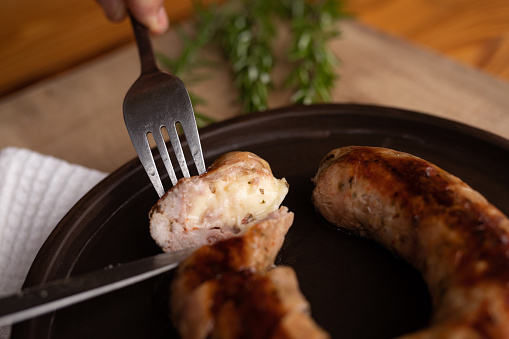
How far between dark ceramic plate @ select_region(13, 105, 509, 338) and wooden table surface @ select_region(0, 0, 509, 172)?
2.13ft

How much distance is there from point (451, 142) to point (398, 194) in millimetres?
591

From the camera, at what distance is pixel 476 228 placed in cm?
134

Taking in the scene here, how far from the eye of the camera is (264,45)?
299 centimetres

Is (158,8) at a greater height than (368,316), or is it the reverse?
Result: (158,8)

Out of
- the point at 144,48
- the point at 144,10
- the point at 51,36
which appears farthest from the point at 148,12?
the point at 51,36

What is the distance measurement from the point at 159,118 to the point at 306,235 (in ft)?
2.44

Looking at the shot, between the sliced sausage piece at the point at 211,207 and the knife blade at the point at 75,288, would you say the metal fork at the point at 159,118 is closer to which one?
the sliced sausage piece at the point at 211,207

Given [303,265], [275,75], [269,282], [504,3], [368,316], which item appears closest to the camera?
[269,282]

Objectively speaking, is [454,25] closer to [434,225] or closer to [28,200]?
[434,225]

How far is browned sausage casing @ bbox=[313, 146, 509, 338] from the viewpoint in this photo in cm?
119

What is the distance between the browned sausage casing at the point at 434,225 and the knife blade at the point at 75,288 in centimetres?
59

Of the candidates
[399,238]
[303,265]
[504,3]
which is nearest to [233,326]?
[303,265]

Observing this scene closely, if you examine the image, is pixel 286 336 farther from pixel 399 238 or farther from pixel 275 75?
pixel 275 75

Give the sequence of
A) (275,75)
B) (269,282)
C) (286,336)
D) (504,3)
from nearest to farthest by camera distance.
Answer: (286,336)
(269,282)
(275,75)
(504,3)
